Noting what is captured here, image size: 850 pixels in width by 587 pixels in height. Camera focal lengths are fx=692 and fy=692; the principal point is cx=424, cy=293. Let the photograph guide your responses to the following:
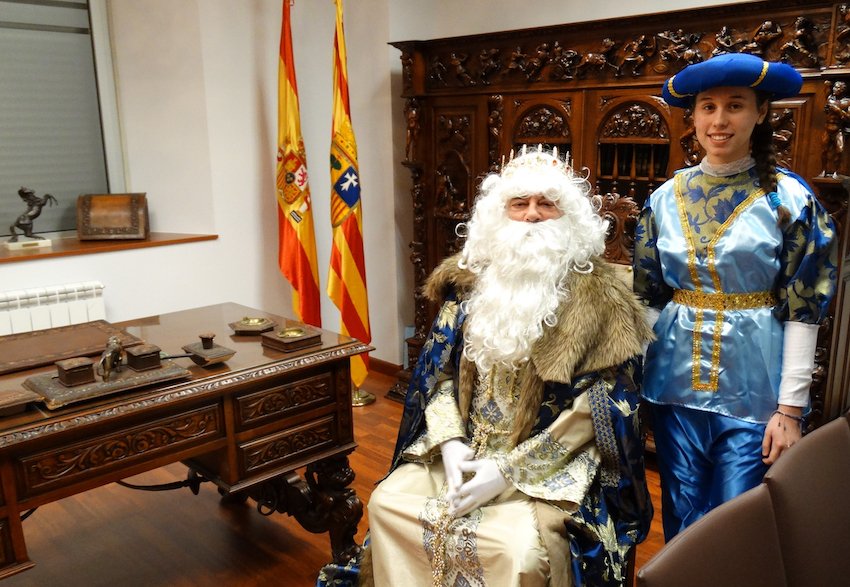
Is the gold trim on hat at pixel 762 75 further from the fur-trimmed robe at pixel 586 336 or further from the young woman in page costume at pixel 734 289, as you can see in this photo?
the fur-trimmed robe at pixel 586 336

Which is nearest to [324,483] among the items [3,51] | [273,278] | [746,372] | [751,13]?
[746,372]

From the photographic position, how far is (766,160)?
5.92 feet

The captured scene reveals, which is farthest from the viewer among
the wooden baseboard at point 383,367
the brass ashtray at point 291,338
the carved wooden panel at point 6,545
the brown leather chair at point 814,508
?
the wooden baseboard at point 383,367

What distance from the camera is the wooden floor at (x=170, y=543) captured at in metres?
2.51

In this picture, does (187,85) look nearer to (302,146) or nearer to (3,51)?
(302,146)

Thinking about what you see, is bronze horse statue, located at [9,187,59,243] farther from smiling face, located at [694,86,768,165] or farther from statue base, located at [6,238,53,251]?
smiling face, located at [694,86,768,165]

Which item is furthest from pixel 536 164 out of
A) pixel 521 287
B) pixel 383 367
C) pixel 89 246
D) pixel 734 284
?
pixel 383 367

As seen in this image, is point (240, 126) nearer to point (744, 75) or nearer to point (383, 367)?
point (383, 367)

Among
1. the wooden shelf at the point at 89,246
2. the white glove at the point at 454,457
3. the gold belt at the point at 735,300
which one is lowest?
the white glove at the point at 454,457

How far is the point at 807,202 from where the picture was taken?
5.73 feet

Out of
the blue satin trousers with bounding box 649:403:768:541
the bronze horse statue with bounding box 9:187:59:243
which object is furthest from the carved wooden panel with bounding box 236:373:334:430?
the bronze horse statue with bounding box 9:187:59:243

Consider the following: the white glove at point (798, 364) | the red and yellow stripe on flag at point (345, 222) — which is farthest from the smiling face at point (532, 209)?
the red and yellow stripe on flag at point (345, 222)

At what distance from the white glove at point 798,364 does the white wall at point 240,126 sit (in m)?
2.14

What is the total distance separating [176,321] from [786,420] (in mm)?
2003
